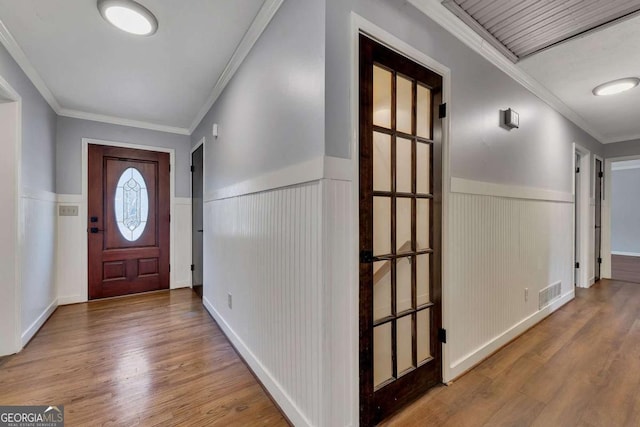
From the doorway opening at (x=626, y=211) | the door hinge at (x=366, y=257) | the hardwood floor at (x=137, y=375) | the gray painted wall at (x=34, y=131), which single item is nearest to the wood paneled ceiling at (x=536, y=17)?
the door hinge at (x=366, y=257)

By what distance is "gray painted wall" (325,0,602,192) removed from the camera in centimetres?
125

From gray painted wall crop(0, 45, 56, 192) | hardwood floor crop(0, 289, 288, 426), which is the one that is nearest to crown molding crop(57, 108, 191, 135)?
gray painted wall crop(0, 45, 56, 192)

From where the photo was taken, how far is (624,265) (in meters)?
5.57

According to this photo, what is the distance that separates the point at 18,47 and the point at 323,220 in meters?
2.75

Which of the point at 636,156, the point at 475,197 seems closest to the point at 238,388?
the point at 475,197

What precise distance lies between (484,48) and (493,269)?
170 cm

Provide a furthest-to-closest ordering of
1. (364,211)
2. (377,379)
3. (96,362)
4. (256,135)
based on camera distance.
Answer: (96,362) → (256,135) → (377,379) → (364,211)

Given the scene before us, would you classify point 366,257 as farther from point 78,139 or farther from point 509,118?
point 78,139

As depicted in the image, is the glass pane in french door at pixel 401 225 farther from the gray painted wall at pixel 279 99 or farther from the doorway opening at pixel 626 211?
the doorway opening at pixel 626 211

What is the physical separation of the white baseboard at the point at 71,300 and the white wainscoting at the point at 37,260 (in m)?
0.08

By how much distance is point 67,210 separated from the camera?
3.30m

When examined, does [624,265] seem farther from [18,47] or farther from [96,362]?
[18,47]

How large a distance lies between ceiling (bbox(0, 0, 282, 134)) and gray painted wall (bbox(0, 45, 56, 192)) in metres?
0.11

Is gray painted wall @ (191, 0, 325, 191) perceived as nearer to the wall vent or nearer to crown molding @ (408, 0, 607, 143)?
crown molding @ (408, 0, 607, 143)
